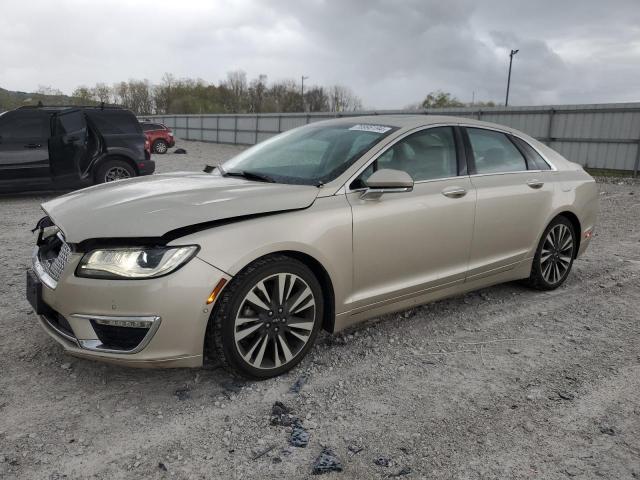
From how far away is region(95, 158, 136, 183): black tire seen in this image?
9961 millimetres

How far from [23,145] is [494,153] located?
840 cm

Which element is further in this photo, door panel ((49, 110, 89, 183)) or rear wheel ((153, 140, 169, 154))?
rear wheel ((153, 140, 169, 154))

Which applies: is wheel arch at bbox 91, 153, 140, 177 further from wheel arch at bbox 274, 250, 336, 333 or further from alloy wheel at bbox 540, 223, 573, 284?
alloy wheel at bbox 540, 223, 573, 284

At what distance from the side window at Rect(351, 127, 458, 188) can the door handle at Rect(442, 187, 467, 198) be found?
117 mm

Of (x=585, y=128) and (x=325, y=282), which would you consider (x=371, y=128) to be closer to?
(x=325, y=282)

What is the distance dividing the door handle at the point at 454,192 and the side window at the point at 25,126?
823 centimetres

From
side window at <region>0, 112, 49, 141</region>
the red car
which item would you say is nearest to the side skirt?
side window at <region>0, 112, 49, 141</region>

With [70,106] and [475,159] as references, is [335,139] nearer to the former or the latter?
[475,159]

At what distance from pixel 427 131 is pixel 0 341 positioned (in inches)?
132

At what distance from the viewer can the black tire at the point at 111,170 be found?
996 cm

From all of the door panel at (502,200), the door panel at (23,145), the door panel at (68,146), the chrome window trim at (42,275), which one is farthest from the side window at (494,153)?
the door panel at (23,145)

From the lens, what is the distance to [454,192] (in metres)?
3.85

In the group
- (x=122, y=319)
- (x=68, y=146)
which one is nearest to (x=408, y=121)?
(x=122, y=319)

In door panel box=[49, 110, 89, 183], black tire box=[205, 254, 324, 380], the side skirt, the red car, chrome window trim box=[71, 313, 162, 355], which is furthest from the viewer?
the red car
